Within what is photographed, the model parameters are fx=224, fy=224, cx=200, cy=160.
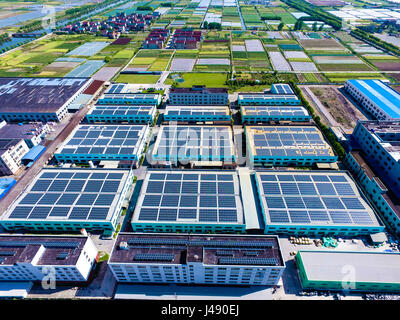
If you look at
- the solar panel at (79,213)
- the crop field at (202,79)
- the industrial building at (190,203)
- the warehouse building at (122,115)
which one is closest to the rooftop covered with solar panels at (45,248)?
the solar panel at (79,213)

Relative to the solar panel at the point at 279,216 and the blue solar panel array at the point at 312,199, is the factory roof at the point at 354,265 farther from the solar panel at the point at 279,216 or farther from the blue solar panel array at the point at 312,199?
the solar panel at the point at 279,216

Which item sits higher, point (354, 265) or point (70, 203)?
point (70, 203)

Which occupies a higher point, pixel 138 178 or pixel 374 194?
pixel 138 178

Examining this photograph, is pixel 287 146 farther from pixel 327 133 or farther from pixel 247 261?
pixel 247 261

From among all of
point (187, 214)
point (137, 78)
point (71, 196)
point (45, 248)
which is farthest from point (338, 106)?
point (45, 248)

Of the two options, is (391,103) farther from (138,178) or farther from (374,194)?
(138,178)

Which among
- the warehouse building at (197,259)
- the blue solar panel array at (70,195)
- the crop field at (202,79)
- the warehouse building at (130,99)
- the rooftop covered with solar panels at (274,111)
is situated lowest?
the warehouse building at (197,259)

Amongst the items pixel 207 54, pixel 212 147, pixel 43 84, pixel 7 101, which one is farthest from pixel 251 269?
pixel 207 54
